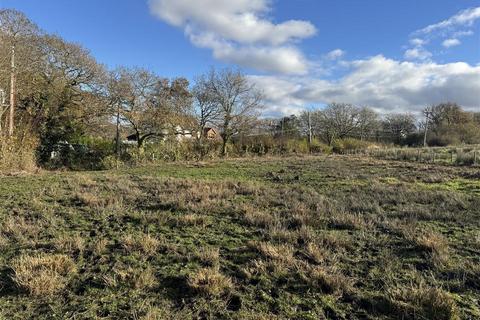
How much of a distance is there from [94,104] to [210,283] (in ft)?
Result: 71.9

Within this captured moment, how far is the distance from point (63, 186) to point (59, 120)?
1507 centimetres

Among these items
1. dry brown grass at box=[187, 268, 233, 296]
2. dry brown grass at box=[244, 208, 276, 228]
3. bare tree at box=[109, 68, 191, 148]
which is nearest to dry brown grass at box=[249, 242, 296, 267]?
dry brown grass at box=[187, 268, 233, 296]

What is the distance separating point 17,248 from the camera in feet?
14.1

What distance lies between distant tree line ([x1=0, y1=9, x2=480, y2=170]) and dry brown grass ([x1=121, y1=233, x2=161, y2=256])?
10600 millimetres

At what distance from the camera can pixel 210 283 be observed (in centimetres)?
327

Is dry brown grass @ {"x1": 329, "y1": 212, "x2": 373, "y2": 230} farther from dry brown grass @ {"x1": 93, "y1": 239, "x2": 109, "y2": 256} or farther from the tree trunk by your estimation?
the tree trunk

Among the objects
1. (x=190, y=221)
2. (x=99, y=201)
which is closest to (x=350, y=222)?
(x=190, y=221)

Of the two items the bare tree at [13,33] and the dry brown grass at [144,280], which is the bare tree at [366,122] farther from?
the dry brown grass at [144,280]

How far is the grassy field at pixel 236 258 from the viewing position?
2971mm

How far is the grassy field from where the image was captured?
2.97 m

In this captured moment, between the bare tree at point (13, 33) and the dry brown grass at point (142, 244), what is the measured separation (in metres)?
11.7

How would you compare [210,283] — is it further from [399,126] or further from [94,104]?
[399,126]

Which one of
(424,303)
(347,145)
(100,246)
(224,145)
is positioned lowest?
(424,303)

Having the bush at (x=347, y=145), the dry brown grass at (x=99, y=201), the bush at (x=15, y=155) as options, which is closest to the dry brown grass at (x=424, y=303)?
the dry brown grass at (x=99, y=201)
